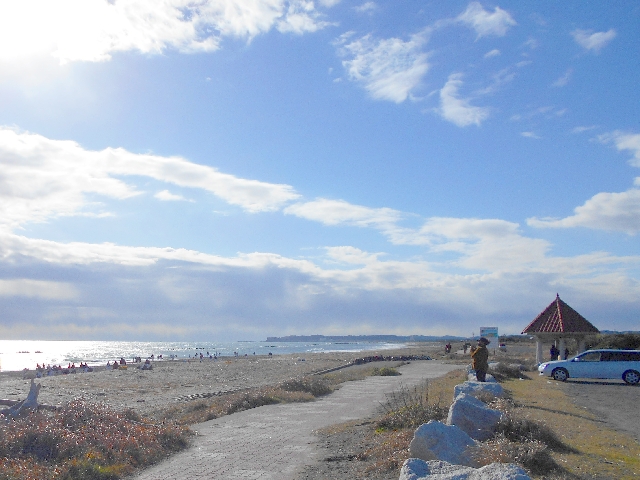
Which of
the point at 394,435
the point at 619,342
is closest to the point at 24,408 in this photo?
the point at 394,435

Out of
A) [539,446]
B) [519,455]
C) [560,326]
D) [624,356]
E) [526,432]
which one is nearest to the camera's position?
[519,455]

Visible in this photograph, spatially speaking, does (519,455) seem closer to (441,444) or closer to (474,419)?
→ (441,444)

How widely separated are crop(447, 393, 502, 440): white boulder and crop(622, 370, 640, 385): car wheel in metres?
18.1

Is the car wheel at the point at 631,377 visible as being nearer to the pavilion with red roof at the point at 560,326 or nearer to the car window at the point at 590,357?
the car window at the point at 590,357

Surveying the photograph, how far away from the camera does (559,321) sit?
28.4 meters

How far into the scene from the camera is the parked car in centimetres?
2403

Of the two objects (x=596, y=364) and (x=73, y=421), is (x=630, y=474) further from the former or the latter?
(x=596, y=364)

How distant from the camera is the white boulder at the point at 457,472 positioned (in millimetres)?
5371

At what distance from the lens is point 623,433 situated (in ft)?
37.2

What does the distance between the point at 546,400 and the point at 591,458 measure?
27.4ft

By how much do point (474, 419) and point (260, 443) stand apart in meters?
4.21

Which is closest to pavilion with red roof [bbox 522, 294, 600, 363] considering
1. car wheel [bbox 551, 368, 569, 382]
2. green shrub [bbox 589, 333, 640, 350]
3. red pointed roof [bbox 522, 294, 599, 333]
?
red pointed roof [bbox 522, 294, 599, 333]

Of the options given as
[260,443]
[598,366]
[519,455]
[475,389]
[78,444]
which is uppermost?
[598,366]

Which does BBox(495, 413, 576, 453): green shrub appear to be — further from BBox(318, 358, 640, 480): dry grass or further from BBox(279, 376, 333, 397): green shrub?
BBox(279, 376, 333, 397): green shrub
